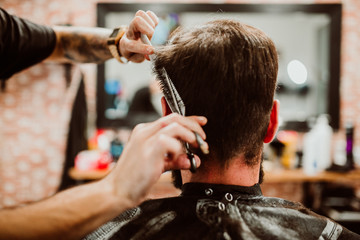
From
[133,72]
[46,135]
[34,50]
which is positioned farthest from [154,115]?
[34,50]

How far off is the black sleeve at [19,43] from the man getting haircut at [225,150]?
0.89 meters

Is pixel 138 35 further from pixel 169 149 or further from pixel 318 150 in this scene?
pixel 318 150

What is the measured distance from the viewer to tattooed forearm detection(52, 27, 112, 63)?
63.0 inches

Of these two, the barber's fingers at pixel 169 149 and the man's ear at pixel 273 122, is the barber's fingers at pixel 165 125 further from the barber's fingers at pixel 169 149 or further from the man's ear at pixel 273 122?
the man's ear at pixel 273 122

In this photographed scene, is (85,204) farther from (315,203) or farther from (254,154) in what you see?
(315,203)

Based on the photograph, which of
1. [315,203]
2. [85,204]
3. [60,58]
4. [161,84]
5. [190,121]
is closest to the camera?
[85,204]

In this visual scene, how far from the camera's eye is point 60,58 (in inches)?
70.3

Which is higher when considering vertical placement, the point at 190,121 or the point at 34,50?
the point at 34,50

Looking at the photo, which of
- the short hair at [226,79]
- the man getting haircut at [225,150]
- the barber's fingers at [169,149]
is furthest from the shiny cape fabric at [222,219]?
the barber's fingers at [169,149]

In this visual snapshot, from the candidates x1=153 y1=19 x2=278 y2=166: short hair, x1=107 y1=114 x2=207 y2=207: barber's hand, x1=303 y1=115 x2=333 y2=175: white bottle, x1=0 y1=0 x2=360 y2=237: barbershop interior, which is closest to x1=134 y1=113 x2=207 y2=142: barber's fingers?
x1=107 y1=114 x2=207 y2=207: barber's hand

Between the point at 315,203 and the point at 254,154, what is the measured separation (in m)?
2.42

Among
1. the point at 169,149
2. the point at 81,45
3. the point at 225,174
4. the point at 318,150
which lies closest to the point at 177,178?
the point at 225,174

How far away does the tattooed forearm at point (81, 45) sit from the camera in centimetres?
160

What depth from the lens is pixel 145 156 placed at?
2.16ft
